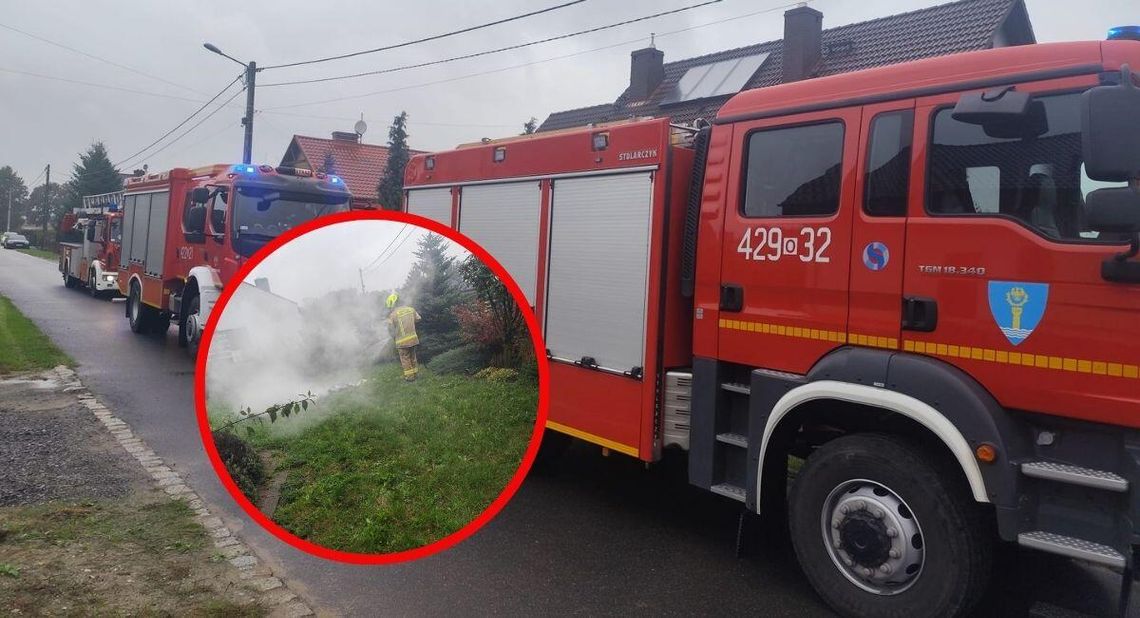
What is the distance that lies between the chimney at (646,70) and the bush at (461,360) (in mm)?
24960

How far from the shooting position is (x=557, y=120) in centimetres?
2795

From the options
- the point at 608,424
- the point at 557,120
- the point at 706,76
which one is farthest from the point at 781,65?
the point at 608,424

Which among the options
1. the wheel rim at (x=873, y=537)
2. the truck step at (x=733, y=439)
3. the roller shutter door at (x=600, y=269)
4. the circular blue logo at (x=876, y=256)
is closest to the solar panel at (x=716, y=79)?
the roller shutter door at (x=600, y=269)

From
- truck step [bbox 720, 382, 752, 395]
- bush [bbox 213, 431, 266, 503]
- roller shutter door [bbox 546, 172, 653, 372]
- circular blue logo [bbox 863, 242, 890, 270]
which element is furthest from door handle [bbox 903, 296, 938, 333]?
bush [bbox 213, 431, 266, 503]

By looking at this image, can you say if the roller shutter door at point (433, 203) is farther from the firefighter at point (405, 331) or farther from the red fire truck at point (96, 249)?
the red fire truck at point (96, 249)

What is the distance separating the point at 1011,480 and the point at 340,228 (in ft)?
11.4

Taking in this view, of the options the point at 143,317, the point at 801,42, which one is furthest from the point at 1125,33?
the point at 801,42

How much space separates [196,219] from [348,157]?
24915mm

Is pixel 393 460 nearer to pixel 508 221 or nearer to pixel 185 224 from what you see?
pixel 508 221

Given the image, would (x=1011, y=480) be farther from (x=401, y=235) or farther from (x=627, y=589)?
(x=401, y=235)

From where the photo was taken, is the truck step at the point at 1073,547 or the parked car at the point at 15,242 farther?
the parked car at the point at 15,242

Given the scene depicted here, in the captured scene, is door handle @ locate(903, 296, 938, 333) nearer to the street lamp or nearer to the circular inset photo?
the circular inset photo

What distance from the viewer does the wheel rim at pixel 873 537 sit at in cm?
432

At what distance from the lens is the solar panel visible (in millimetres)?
21367
